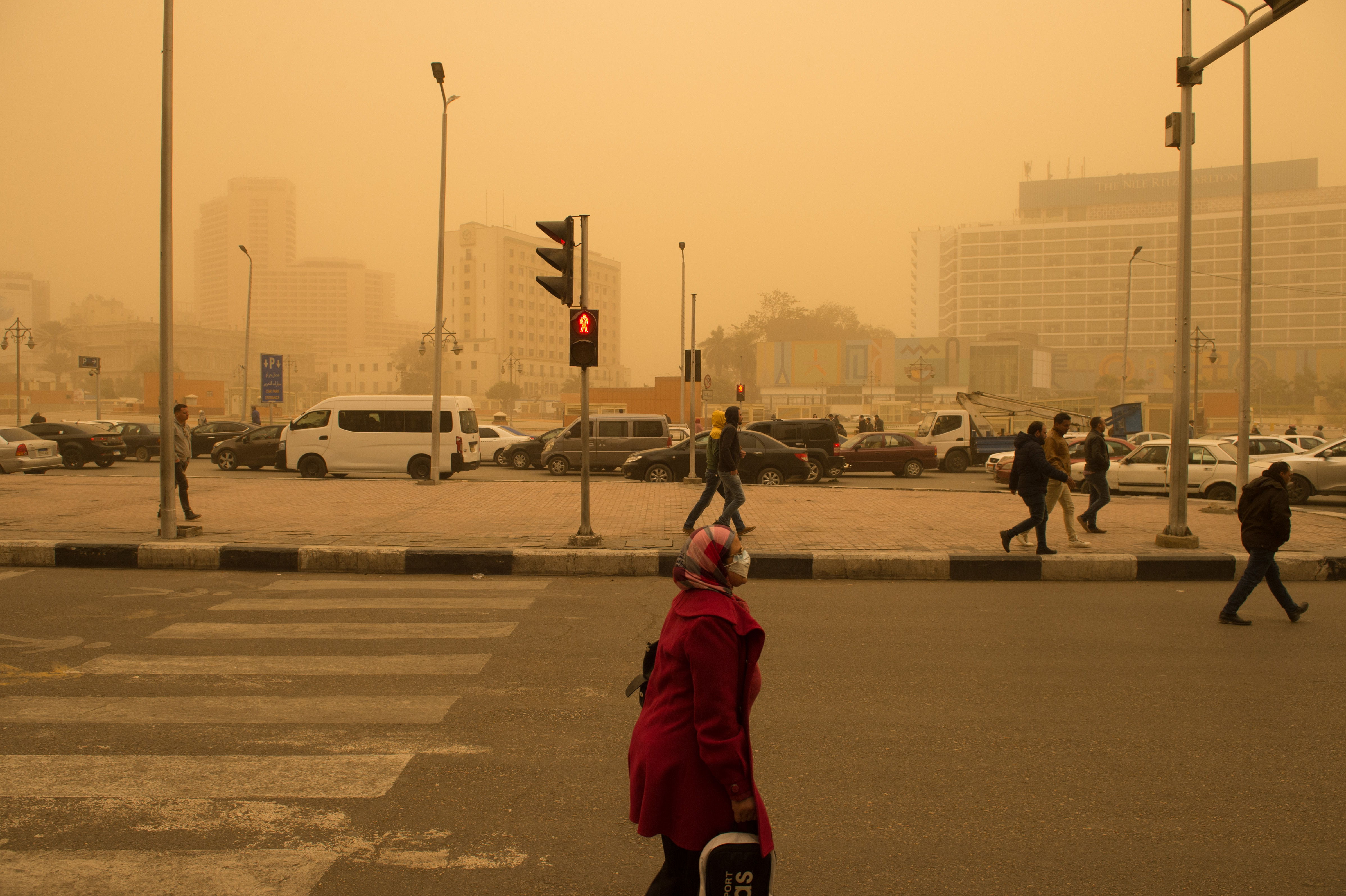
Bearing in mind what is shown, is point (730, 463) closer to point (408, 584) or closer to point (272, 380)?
point (408, 584)

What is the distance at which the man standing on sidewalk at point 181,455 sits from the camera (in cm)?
1097

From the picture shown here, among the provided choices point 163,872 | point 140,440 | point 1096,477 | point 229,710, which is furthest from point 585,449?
point 140,440

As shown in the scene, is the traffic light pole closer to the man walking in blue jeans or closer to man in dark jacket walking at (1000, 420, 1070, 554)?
the man walking in blue jeans

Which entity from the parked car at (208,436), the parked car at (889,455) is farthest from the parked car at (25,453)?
the parked car at (889,455)

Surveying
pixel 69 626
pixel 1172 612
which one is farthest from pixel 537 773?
pixel 1172 612

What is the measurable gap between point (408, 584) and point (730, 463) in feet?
13.1

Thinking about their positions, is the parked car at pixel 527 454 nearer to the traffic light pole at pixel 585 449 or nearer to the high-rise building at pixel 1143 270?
the traffic light pole at pixel 585 449

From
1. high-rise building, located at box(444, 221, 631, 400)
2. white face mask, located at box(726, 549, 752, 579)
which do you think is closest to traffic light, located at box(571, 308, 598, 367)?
white face mask, located at box(726, 549, 752, 579)

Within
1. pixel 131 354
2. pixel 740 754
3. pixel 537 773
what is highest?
pixel 131 354

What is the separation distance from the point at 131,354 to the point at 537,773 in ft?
563

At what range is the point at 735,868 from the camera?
2.33 metres

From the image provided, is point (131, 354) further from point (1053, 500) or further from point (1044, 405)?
point (1053, 500)

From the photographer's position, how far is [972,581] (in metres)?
9.26

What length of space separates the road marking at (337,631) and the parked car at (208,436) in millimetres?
26175
